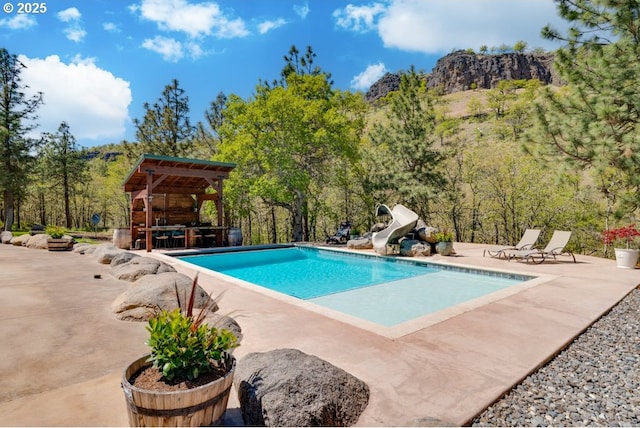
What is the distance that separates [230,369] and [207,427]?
281mm

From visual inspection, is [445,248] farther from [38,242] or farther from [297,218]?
[38,242]

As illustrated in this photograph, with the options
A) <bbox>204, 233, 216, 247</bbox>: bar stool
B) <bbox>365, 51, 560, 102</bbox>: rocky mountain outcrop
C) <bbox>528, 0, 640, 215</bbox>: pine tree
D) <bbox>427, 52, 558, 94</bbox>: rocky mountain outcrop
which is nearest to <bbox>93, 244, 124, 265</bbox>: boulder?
<bbox>204, 233, 216, 247</bbox>: bar stool

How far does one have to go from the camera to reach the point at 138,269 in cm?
640

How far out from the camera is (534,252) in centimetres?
810

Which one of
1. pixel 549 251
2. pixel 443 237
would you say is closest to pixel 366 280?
pixel 443 237

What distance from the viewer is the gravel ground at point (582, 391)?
2094mm

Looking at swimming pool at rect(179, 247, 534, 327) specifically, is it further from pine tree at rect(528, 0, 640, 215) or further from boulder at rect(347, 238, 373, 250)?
pine tree at rect(528, 0, 640, 215)

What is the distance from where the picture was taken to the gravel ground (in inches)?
82.4

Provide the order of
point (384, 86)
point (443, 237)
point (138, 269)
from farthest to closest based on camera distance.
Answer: point (384, 86) < point (443, 237) < point (138, 269)

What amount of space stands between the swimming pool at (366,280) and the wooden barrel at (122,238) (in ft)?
8.48

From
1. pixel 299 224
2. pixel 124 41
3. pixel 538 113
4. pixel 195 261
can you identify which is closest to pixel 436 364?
pixel 538 113

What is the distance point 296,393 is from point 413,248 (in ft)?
28.3

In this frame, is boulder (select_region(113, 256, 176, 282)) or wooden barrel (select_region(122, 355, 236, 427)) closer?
wooden barrel (select_region(122, 355, 236, 427))

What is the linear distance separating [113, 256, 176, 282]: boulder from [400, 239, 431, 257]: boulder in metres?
6.56
